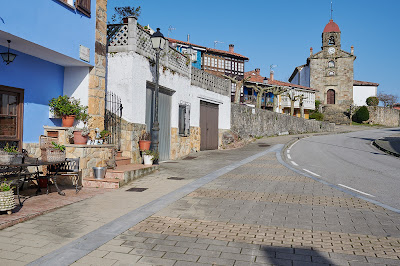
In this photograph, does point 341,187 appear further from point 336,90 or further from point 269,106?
point 336,90

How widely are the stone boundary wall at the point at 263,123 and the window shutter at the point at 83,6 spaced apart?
15805 mm

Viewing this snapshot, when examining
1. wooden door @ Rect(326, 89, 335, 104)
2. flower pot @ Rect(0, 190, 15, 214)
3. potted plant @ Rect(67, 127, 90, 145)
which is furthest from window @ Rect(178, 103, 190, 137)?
wooden door @ Rect(326, 89, 335, 104)

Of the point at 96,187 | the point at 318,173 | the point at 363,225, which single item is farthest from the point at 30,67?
the point at 318,173

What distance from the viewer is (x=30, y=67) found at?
8.28 meters

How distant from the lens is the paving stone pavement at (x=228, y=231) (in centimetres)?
396

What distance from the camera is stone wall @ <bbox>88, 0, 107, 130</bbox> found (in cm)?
956

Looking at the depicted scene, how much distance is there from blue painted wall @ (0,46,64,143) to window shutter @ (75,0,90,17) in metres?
1.72

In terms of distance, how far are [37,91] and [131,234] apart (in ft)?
18.3

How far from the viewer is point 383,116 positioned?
56906 mm

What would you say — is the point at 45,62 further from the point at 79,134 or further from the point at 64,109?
the point at 79,134

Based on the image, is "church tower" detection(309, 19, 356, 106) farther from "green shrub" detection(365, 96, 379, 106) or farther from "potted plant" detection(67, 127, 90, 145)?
"potted plant" detection(67, 127, 90, 145)

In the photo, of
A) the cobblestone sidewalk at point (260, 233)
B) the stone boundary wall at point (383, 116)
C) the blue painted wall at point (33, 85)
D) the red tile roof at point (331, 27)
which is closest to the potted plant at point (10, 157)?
the blue painted wall at point (33, 85)

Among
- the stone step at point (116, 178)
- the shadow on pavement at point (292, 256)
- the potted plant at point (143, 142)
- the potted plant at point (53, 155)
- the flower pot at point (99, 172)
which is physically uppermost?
the potted plant at point (143, 142)

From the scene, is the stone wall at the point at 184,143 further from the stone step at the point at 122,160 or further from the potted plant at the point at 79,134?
the potted plant at the point at 79,134
